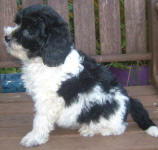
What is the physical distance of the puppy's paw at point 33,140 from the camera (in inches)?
106

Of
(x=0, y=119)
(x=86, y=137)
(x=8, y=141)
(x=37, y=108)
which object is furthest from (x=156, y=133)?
(x=0, y=119)

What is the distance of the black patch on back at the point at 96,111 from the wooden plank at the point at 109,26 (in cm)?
126

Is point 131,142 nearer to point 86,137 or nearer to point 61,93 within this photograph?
point 86,137

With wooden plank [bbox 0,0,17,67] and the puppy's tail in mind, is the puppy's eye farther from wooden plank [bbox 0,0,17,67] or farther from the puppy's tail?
wooden plank [bbox 0,0,17,67]

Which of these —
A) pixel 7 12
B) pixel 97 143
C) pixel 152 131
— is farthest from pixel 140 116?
pixel 7 12

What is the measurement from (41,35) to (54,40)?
0.11 meters

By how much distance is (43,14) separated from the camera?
258 centimetres

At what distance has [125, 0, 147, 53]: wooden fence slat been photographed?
12.9 feet

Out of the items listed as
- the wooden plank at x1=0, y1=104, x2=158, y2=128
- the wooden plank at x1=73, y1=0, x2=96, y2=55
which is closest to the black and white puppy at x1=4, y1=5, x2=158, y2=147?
the wooden plank at x1=0, y1=104, x2=158, y2=128

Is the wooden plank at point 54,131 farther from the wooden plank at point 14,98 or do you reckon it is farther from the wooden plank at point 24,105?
the wooden plank at point 14,98

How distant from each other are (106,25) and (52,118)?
5.36 feet

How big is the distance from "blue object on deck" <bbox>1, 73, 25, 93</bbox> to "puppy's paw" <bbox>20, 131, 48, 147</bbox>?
76.1 inches

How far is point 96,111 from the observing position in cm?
289

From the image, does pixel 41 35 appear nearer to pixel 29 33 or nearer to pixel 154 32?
pixel 29 33
